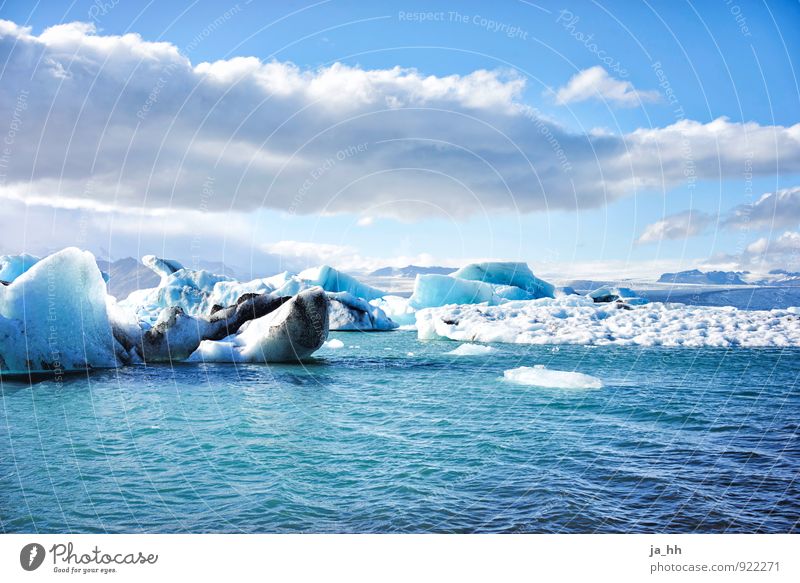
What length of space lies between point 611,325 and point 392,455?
23.7m

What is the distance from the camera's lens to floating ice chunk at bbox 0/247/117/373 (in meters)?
14.9

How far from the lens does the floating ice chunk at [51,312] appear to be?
14.9m

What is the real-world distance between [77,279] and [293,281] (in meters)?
25.7

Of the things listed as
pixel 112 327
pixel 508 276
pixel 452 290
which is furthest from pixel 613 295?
pixel 112 327

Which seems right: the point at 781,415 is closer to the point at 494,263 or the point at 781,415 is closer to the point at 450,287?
the point at 450,287

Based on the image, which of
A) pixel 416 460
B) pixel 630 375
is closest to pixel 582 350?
pixel 630 375

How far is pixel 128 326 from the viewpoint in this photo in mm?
18141

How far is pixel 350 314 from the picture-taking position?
134ft

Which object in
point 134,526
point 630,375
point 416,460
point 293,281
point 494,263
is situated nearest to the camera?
point 134,526

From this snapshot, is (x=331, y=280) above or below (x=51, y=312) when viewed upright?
above

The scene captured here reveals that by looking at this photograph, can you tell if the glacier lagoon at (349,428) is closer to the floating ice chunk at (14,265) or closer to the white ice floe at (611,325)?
the white ice floe at (611,325)

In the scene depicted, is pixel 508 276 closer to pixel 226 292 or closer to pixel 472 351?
pixel 226 292

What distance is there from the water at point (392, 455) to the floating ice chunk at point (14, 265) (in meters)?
A: 23.7
